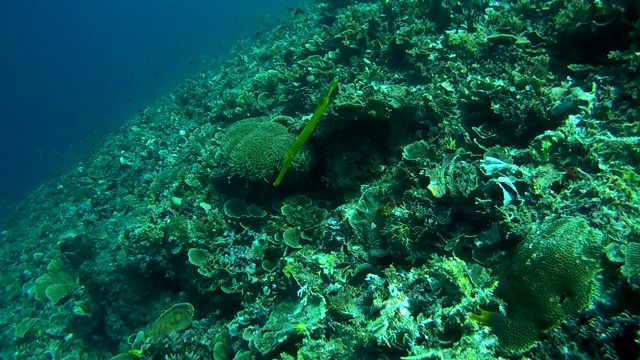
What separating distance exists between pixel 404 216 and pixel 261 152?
261cm

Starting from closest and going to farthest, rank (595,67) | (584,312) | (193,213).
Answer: (584,312) < (595,67) < (193,213)

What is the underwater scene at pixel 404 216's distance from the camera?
238 centimetres

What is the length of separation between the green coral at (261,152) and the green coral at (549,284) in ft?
10.8

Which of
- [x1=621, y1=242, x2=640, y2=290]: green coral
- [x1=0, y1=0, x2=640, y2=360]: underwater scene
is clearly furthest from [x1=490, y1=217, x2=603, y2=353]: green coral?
[x1=621, y1=242, x2=640, y2=290]: green coral

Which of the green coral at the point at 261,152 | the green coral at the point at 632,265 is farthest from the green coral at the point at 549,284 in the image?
the green coral at the point at 261,152

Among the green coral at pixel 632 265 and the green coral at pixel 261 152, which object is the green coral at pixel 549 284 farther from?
the green coral at pixel 261 152

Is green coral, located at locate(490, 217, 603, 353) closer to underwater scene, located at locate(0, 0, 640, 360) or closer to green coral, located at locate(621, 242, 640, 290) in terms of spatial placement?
underwater scene, located at locate(0, 0, 640, 360)

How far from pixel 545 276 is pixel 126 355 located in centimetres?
603

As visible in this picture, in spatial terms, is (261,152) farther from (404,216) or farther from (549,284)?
(549,284)

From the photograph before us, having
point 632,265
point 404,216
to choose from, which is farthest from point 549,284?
point 404,216

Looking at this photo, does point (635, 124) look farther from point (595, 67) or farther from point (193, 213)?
point (193, 213)

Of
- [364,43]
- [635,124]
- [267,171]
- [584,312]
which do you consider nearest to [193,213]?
[267,171]

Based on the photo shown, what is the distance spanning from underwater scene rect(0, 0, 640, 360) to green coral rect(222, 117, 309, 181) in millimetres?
33

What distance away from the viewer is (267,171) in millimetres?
5246
